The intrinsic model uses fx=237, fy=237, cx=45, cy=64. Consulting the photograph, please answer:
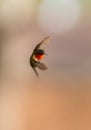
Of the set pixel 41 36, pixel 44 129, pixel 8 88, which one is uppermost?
pixel 41 36

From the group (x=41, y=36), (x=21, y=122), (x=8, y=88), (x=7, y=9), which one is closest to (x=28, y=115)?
(x=21, y=122)

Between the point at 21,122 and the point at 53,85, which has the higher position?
the point at 53,85

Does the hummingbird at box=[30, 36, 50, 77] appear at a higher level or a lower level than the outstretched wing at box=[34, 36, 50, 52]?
lower

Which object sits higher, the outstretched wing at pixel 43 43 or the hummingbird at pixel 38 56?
the outstretched wing at pixel 43 43

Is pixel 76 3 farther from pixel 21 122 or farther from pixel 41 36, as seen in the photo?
pixel 21 122
